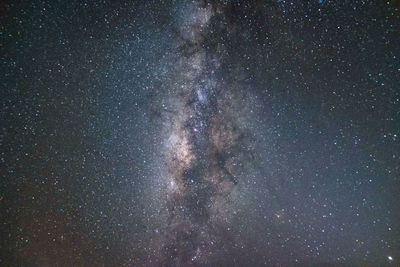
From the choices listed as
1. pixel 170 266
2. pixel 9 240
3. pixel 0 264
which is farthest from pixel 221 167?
pixel 0 264

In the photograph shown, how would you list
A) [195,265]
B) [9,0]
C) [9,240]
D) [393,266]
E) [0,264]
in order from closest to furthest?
[9,0]
[9,240]
[0,264]
[393,266]
[195,265]

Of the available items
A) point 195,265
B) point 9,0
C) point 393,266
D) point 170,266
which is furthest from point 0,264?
point 393,266

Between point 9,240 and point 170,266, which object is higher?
point 9,240

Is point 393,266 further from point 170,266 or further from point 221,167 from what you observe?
point 170,266

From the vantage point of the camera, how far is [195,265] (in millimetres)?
9008

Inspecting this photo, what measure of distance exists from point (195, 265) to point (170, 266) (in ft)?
3.72

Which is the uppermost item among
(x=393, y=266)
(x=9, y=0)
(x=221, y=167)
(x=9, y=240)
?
(x=9, y=0)

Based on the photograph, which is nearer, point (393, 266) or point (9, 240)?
point (9, 240)

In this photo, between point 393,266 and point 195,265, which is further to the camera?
point 195,265

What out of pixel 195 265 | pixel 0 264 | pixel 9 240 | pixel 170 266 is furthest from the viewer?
pixel 195 265

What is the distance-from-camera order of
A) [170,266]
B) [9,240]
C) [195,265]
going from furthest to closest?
1. [195,265]
2. [170,266]
3. [9,240]

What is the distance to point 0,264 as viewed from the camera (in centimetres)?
673

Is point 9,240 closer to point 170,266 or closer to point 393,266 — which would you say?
point 170,266

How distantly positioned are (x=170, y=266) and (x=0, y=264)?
151 inches
